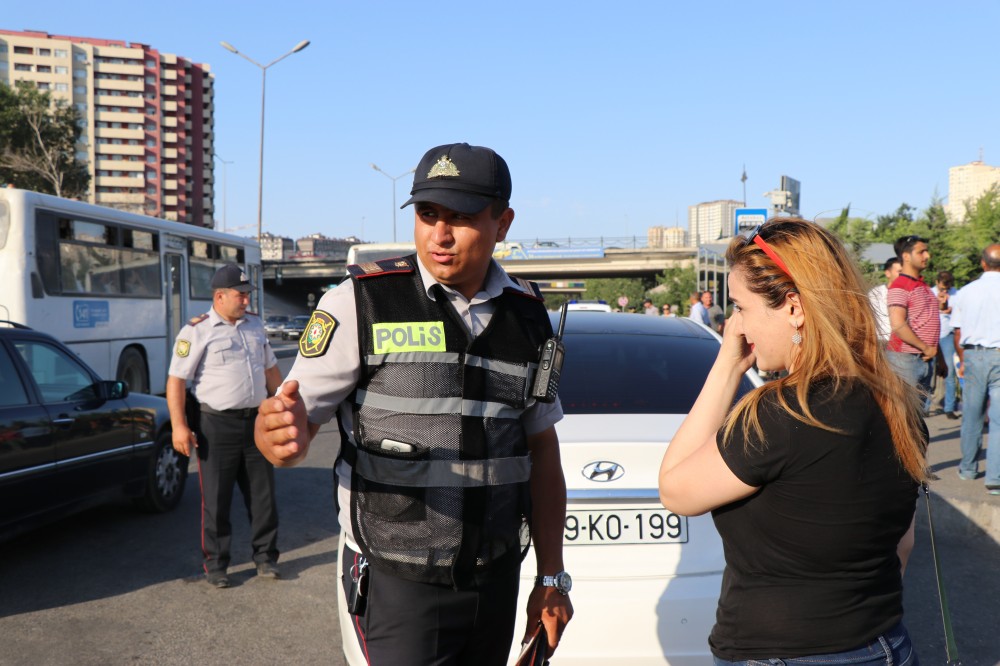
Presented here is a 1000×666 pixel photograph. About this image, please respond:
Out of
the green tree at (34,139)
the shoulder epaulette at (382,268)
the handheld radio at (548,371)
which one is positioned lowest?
the handheld radio at (548,371)

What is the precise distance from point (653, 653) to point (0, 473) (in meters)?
3.91

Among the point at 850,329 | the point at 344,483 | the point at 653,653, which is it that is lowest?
the point at 653,653

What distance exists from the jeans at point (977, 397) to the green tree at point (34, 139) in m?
32.2

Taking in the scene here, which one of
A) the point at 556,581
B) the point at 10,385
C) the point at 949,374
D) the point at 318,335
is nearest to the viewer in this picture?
the point at 318,335

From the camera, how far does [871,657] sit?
1939 mm

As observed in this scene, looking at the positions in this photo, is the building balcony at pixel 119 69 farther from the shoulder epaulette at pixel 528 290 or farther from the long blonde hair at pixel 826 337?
the long blonde hair at pixel 826 337

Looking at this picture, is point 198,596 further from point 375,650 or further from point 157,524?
point 375,650

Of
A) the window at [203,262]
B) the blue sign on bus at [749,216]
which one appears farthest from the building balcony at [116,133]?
the blue sign on bus at [749,216]

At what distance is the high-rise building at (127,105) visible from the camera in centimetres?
12144

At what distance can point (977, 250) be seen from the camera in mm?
23500

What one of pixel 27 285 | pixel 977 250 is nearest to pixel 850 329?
pixel 27 285

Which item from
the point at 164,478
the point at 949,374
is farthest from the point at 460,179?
the point at 949,374

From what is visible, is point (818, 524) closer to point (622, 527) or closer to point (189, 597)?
point (622, 527)

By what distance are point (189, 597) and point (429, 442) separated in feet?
11.4
